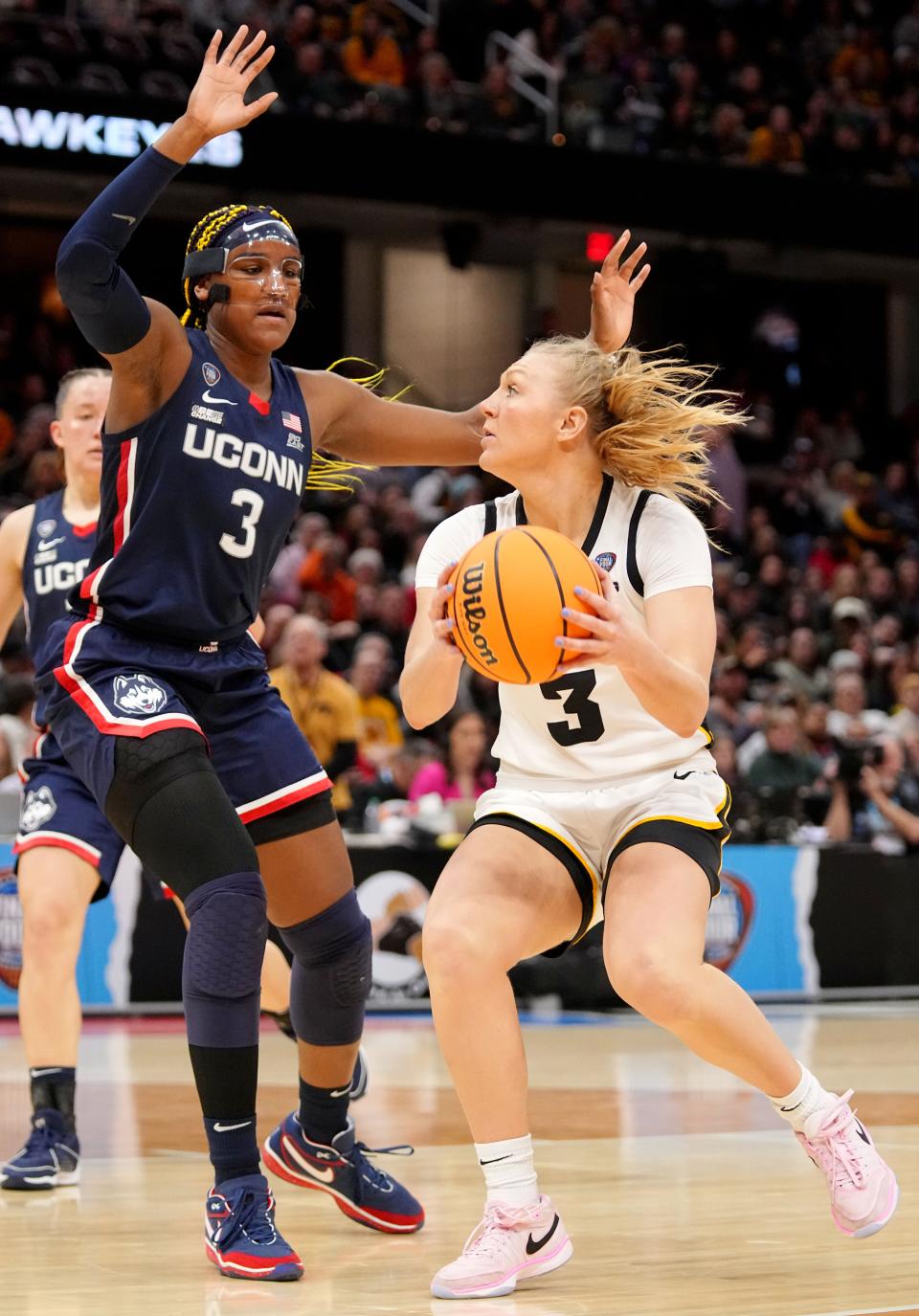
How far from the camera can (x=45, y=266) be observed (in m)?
21.5

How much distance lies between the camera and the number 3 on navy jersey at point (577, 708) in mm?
4023

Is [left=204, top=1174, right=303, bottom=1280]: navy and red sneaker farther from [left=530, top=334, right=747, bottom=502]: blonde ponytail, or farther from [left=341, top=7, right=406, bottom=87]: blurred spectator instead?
[left=341, top=7, right=406, bottom=87]: blurred spectator

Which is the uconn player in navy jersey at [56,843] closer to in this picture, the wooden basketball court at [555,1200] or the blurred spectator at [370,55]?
the wooden basketball court at [555,1200]

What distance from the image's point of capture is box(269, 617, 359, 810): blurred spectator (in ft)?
35.4

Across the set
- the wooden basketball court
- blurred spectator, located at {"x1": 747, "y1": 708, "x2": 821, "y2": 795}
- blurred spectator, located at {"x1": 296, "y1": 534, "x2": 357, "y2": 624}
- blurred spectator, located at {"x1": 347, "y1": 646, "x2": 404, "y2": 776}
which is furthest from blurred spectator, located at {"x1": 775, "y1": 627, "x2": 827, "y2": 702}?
the wooden basketball court

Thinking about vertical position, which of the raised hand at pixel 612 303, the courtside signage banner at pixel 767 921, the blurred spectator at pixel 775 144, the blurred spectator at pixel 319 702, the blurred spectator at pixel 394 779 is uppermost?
the blurred spectator at pixel 775 144

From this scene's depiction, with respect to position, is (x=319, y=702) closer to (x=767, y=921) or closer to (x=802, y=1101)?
(x=767, y=921)

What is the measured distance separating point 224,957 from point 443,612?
0.83 m

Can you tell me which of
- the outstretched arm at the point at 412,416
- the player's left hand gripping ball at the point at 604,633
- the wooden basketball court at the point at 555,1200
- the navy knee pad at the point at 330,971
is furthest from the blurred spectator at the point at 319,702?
the player's left hand gripping ball at the point at 604,633

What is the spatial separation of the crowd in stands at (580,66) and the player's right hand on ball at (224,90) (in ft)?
40.6

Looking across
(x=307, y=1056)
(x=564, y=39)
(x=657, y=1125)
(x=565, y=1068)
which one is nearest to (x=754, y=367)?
(x=564, y=39)

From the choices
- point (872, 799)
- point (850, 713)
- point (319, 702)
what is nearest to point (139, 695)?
point (319, 702)

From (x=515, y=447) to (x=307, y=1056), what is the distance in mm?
1530

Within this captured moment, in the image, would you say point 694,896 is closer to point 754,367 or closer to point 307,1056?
point 307,1056
